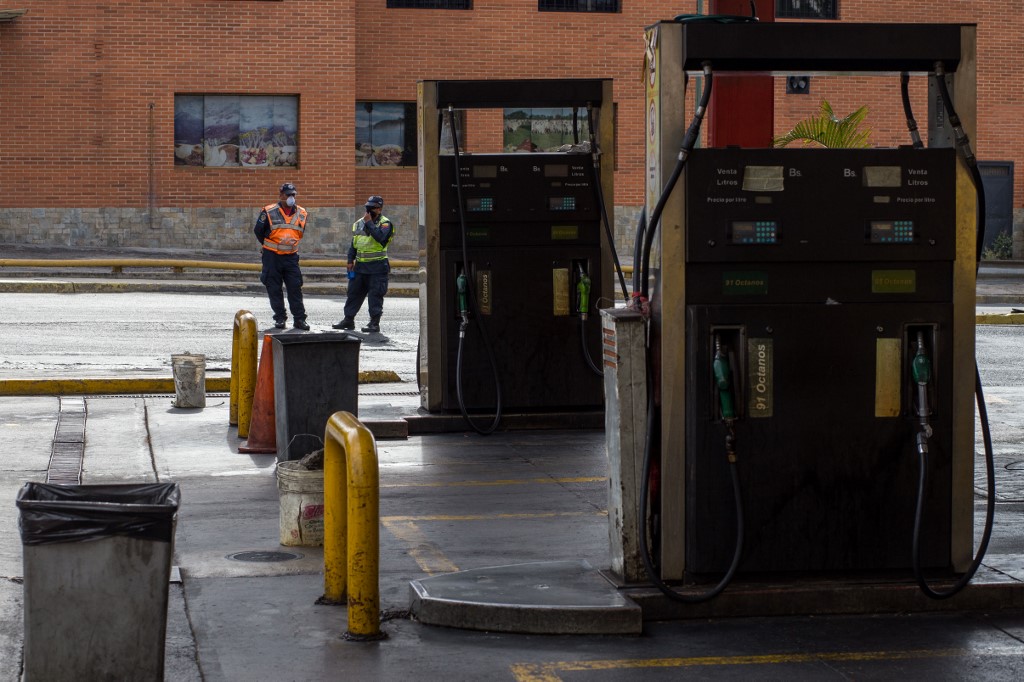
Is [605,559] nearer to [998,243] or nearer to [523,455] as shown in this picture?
[523,455]

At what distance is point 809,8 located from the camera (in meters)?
38.0

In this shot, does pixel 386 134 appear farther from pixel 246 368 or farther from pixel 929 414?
pixel 929 414

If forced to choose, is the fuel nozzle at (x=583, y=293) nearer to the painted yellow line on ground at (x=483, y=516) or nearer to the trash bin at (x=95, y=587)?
the painted yellow line on ground at (x=483, y=516)

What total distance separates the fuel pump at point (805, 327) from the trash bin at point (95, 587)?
226 centimetres

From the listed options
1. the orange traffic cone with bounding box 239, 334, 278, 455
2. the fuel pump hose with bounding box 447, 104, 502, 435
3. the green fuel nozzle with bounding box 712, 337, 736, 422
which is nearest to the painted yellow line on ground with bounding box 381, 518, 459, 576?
the green fuel nozzle with bounding box 712, 337, 736, 422

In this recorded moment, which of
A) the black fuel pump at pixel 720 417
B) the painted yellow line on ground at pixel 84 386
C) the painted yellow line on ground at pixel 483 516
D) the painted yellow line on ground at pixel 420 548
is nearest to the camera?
the black fuel pump at pixel 720 417

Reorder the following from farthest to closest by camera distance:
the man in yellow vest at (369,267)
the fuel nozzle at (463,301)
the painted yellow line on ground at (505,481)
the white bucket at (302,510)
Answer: the man in yellow vest at (369,267)
the fuel nozzle at (463,301)
the painted yellow line on ground at (505,481)
the white bucket at (302,510)

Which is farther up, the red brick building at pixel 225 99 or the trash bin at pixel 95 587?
the red brick building at pixel 225 99

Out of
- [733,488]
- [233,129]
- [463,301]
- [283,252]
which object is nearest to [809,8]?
[233,129]

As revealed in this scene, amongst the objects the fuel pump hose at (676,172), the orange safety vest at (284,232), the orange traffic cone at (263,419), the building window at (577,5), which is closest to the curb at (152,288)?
the orange safety vest at (284,232)

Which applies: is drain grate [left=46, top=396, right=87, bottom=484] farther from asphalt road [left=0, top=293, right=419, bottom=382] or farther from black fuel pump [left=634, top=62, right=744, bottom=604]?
black fuel pump [left=634, top=62, right=744, bottom=604]

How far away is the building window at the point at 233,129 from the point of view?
34625 mm

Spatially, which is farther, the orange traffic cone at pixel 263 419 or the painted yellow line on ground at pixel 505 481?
the orange traffic cone at pixel 263 419

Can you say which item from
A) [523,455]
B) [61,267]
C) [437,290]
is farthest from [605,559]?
[61,267]
